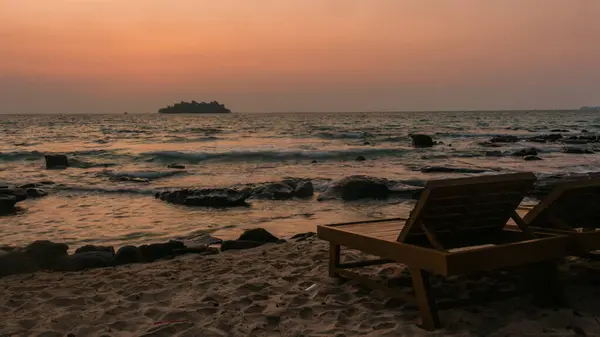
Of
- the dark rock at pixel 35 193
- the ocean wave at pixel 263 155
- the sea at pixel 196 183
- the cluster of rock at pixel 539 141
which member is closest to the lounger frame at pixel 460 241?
the sea at pixel 196 183

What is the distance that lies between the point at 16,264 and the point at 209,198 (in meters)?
6.10

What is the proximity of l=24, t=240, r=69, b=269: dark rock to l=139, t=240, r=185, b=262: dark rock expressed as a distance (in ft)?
3.37

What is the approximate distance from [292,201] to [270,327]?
8.90 metres

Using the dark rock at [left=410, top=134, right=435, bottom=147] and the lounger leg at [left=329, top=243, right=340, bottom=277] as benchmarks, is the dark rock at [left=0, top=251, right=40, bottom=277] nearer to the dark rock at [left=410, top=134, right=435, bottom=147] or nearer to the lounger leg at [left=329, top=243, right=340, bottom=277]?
the lounger leg at [left=329, top=243, right=340, bottom=277]

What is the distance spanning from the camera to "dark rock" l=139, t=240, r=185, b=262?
764 centimetres

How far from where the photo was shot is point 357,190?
13734 mm

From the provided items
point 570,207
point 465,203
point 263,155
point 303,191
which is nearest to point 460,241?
point 465,203

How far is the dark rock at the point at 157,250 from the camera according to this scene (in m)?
7.64

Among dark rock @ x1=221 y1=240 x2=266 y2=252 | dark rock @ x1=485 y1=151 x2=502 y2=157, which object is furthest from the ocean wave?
dark rock @ x1=221 y1=240 x2=266 y2=252

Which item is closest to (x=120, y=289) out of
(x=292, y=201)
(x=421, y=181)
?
(x=292, y=201)

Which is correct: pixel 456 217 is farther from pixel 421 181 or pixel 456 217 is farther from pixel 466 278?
pixel 421 181

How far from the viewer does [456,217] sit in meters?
4.36

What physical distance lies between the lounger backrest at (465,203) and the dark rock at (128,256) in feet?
14.1

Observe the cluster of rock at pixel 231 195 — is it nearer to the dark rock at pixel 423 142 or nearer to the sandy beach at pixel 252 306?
the sandy beach at pixel 252 306
